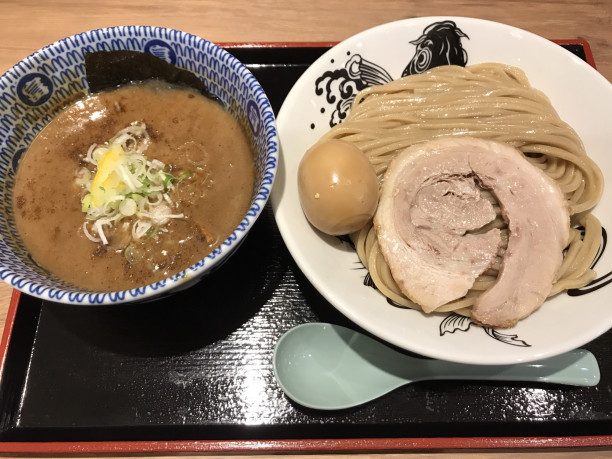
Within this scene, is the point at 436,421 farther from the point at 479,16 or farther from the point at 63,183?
the point at 479,16

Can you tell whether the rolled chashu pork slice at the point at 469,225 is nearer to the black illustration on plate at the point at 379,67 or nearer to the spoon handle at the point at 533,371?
the spoon handle at the point at 533,371

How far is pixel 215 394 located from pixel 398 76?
135cm

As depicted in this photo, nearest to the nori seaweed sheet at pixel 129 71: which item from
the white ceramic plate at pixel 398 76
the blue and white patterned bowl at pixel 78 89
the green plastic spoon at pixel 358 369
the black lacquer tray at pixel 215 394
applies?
the blue and white patterned bowl at pixel 78 89

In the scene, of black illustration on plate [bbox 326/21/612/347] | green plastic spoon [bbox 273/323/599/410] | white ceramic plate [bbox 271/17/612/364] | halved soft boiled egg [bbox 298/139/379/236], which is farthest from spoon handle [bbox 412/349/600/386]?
black illustration on plate [bbox 326/21/612/347]

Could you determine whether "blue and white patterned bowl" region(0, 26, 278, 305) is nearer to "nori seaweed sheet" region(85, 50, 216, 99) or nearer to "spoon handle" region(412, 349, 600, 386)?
"nori seaweed sheet" region(85, 50, 216, 99)

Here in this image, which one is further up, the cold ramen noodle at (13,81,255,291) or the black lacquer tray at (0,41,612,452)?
the cold ramen noodle at (13,81,255,291)

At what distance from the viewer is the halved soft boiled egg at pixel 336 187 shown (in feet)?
4.22

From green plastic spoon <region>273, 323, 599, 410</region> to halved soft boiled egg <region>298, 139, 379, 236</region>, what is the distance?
1.25 feet

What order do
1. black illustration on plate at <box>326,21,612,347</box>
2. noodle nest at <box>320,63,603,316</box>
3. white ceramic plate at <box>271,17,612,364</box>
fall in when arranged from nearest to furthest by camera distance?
white ceramic plate at <box>271,17,612,364</box> → noodle nest at <box>320,63,603,316</box> → black illustration on plate at <box>326,21,612,347</box>

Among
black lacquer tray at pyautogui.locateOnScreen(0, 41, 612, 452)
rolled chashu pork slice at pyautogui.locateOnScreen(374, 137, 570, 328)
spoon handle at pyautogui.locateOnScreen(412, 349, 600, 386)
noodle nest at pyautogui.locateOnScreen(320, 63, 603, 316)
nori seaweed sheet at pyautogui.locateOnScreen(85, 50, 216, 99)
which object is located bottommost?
black lacquer tray at pyautogui.locateOnScreen(0, 41, 612, 452)

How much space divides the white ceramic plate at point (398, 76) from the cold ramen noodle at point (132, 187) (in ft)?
0.73

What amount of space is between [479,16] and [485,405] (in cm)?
192

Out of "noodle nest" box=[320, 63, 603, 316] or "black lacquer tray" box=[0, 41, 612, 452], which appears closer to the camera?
"black lacquer tray" box=[0, 41, 612, 452]

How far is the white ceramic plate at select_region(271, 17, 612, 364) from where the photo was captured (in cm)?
123
